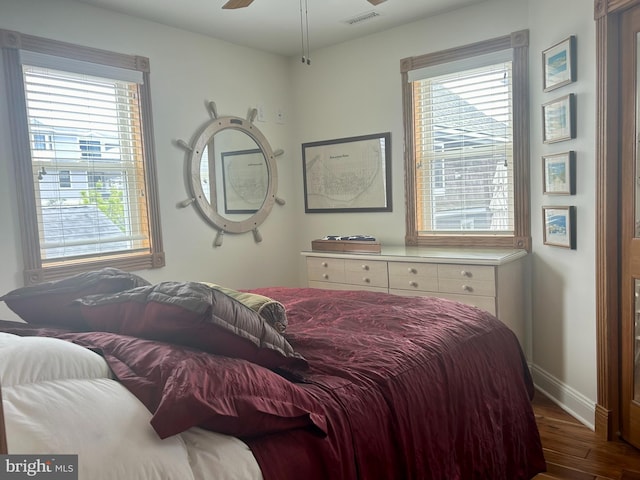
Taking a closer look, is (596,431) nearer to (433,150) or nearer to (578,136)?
(578,136)

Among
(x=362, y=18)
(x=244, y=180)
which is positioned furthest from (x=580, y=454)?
(x=362, y=18)

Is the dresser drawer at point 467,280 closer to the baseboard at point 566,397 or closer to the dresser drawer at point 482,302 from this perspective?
the dresser drawer at point 482,302

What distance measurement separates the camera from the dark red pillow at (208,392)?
999 millimetres

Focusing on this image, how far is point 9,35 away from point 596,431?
3.80 m

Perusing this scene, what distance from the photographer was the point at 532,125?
3.21m

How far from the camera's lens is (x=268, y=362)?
1354 mm

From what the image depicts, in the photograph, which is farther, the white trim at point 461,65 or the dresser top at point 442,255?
the white trim at point 461,65

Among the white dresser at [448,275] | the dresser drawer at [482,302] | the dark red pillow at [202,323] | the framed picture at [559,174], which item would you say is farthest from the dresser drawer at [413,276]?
the dark red pillow at [202,323]

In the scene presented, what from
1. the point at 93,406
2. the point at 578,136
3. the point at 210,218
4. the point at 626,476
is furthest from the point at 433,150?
the point at 93,406

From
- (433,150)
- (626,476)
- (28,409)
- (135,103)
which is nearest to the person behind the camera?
(28,409)

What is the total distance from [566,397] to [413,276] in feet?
3.75

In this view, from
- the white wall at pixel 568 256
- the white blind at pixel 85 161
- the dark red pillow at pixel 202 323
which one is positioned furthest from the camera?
the white blind at pixel 85 161

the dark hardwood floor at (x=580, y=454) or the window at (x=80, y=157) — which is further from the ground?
the window at (x=80, y=157)

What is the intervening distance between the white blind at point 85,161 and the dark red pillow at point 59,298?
4.38 feet
